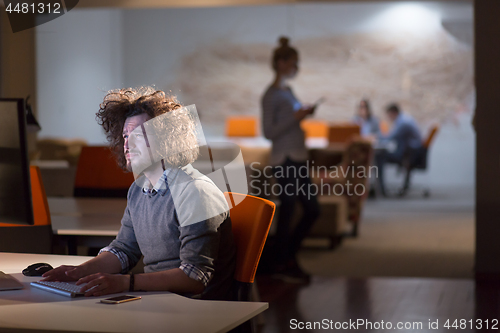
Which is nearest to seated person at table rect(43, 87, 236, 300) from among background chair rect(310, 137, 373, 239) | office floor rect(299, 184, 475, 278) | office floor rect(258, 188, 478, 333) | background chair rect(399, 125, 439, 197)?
office floor rect(258, 188, 478, 333)

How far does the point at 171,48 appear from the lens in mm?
9180

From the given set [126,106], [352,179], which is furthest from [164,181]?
[352,179]

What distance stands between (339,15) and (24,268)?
875 centimetres

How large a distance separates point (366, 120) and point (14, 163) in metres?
8.59

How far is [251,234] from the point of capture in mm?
1548

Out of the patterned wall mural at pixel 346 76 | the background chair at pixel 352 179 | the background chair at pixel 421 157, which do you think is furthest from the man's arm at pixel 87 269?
the patterned wall mural at pixel 346 76

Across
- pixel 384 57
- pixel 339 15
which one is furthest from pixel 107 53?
pixel 384 57

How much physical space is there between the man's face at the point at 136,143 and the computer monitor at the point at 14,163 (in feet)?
0.86

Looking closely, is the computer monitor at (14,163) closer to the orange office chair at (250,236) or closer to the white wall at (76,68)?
the orange office chair at (250,236)

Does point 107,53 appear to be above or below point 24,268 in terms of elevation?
above

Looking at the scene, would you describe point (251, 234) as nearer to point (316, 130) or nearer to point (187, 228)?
point (187, 228)

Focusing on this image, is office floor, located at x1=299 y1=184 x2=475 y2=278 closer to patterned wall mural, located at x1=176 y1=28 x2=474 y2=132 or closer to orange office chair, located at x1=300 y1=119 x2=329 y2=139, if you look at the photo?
orange office chair, located at x1=300 y1=119 x2=329 y2=139

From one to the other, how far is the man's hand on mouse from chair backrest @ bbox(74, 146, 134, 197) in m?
1.92

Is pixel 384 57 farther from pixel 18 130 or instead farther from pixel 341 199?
pixel 18 130
